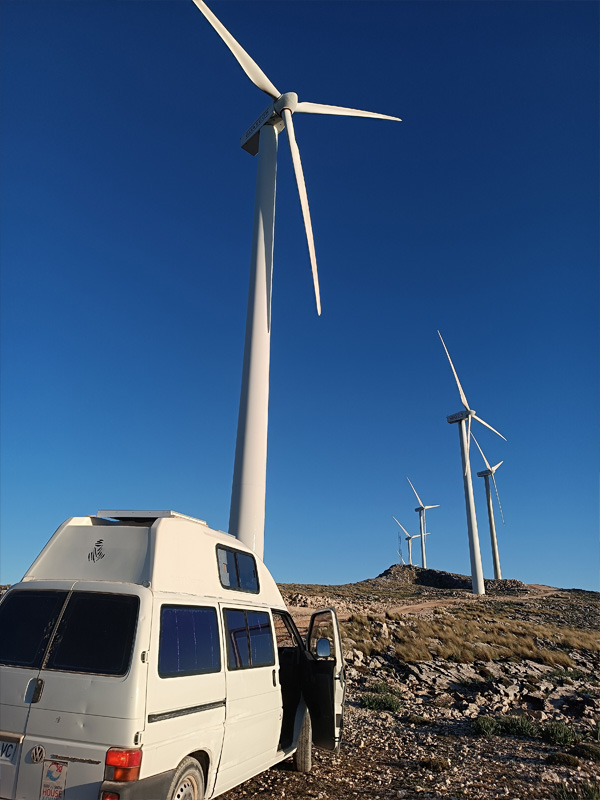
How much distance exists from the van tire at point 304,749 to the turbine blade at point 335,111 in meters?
24.6

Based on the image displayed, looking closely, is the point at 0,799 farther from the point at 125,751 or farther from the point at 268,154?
the point at 268,154

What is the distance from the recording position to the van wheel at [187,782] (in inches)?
194

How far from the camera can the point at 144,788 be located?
4461 millimetres

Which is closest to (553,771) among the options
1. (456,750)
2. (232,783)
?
(456,750)

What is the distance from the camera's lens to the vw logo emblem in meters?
4.51

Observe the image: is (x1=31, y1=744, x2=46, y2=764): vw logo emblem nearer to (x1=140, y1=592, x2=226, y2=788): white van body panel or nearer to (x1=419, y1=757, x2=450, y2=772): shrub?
(x1=140, y1=592, x2=226, y2=788): white van body panel

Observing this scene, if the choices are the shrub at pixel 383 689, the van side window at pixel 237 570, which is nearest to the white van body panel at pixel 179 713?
the van side window at pixel 237 570

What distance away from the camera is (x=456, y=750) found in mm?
10430

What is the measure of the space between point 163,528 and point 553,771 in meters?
8.26

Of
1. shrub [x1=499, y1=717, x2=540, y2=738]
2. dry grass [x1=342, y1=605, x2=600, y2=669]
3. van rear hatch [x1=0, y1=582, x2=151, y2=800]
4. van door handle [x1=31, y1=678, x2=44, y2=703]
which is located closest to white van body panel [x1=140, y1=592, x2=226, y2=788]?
van rear hatch [x1=0, y1=582, x2=151, y2=800]

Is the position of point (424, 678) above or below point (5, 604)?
below

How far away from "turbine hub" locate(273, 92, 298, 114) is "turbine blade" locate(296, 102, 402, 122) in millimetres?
454

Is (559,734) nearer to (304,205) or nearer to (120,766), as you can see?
(120,766)

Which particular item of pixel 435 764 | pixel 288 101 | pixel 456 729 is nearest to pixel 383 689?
pixel 456 729
